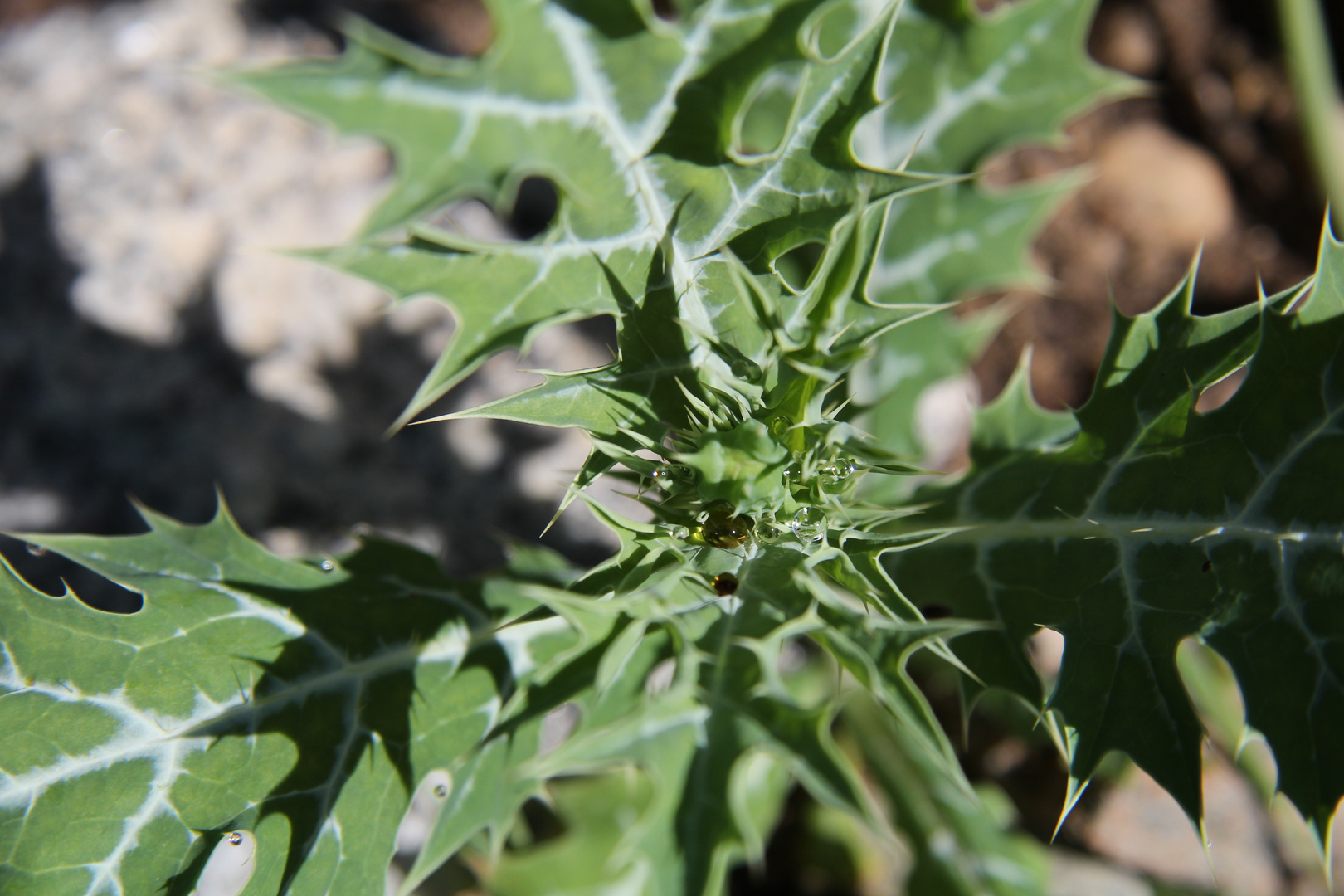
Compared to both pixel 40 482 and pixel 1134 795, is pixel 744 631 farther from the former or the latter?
pixel 40 482

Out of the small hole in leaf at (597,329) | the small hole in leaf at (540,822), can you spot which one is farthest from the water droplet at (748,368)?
the small hole in leaf at (540,822)

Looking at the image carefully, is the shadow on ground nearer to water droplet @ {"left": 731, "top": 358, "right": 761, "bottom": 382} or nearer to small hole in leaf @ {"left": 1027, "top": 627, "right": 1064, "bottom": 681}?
water droplet @ {"left": 731, "top": 358, "right": 761, "bottom": 382}

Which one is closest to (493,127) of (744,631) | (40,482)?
(744,631)

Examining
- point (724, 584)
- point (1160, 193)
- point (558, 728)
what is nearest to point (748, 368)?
point (724, 584)

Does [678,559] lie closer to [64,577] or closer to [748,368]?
[748,368]

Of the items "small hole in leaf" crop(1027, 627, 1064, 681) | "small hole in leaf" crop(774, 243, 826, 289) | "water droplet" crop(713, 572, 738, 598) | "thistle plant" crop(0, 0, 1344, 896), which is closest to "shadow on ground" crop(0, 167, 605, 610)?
"thistle plant" crop(0, 0, 1344, 896)
